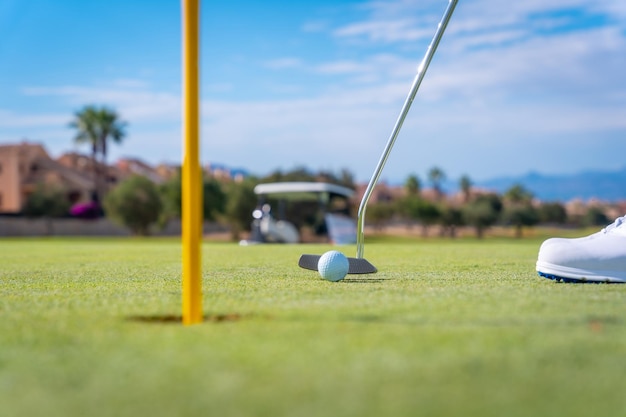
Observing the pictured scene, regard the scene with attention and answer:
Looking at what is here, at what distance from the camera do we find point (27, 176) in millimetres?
58594

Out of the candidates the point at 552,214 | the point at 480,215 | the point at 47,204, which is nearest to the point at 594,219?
the point at 552,214

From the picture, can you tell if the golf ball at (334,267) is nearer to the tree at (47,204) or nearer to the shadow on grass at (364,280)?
the shadow on grass at (364,280)

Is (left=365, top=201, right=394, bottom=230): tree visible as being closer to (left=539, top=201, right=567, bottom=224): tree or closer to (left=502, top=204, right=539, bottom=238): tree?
(left=502, top=204, right=539, bottom=238): tree

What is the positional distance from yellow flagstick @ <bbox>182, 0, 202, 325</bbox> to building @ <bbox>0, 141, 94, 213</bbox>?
55049 mm

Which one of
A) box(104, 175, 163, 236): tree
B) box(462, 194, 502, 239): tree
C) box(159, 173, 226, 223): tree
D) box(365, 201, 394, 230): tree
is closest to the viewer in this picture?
box(104, 175, 163, 236): tree

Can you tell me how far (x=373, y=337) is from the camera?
2.75 meters

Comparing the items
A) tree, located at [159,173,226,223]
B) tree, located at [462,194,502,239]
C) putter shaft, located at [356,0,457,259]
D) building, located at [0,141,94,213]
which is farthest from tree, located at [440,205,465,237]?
putter shaft, located at [356,0,457,259]

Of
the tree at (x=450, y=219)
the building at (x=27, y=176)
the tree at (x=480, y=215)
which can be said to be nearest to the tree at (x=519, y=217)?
the tree at (x=480, y=215)

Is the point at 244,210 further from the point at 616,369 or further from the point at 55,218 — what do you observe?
the point at 616,369

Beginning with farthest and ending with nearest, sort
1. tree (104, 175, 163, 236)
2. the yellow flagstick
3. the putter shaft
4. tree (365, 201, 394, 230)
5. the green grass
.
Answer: tree (365, 201, 394, 230), tree (104, 175, 163, 236), the putter shaft, the yellow flagstick, the green grass

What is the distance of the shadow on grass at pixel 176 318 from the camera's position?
335 centimetres

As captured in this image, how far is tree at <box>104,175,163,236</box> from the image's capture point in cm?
4078

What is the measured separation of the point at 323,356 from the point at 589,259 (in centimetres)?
325

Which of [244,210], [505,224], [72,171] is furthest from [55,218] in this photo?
[505,224]
